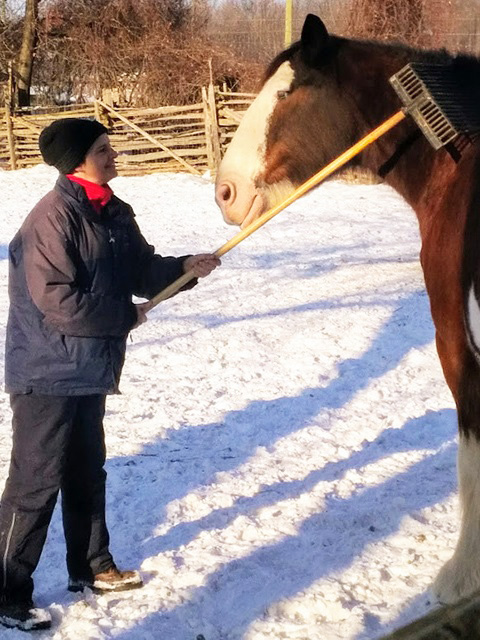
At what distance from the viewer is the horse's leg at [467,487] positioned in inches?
98.4

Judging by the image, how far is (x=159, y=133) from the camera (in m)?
19.4

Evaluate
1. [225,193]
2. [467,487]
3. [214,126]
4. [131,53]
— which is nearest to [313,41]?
[225,193]

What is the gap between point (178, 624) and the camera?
9.66 feet

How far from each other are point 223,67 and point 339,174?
1990cm

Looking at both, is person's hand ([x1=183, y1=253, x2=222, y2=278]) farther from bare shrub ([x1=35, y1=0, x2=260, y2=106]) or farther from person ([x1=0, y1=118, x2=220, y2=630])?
bare shrub ([x1=35, y1=0, x2=260, y2=106])

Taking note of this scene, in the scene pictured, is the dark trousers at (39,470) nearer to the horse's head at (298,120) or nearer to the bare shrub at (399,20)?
the horse's head at (298,120)

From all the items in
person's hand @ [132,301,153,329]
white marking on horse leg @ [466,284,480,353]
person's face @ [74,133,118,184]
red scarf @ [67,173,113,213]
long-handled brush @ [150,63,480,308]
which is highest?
long-handled brush @ [150,63,480,308]

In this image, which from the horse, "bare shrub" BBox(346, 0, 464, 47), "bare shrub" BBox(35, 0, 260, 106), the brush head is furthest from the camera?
"bare shrub" BBox(35, 0, 260, 106)

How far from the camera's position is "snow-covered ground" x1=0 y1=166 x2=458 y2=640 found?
3043mm

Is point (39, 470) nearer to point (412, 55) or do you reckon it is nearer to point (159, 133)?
point (412, 55)

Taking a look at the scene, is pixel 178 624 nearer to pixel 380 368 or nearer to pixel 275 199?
pixel 275 199

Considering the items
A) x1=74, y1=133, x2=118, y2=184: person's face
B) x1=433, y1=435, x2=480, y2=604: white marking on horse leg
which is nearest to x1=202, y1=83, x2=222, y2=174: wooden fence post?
x1=74, y1=133, x2=118, y2=184: person's face

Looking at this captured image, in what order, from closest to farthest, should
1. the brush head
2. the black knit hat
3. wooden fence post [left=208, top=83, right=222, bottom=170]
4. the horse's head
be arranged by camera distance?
the brush head
the horse's head
the black knit hat
wooden fence post [left=208, top=83, right=222, bottom=170]

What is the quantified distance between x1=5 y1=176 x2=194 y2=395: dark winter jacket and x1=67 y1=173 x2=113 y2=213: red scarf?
1.3 inches
